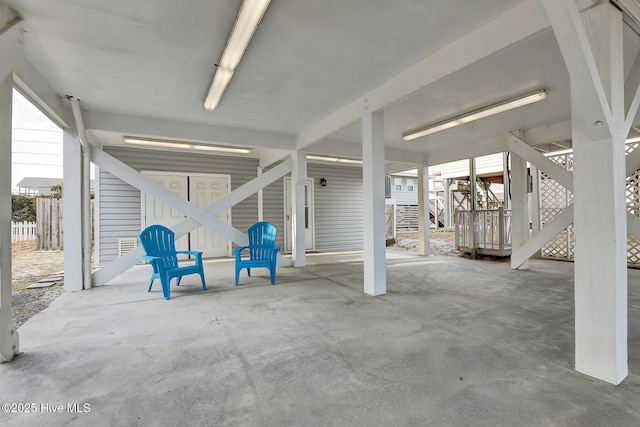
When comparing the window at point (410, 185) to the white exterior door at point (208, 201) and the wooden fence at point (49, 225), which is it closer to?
the white exterior door at point (208, 201)

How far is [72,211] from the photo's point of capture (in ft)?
14.3

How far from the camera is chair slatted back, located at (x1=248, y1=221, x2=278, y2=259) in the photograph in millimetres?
5129

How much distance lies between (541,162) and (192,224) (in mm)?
6356

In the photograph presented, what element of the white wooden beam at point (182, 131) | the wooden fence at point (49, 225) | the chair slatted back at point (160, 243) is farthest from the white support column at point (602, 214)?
the wooden fence at point (49, 225)

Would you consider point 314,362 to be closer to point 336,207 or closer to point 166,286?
point 166,286

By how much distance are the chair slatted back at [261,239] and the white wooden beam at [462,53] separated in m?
2.31

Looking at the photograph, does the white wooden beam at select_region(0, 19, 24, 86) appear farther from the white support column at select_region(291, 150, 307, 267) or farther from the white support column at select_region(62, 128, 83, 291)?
the white support column at select_region(291, 150, 307, 267)

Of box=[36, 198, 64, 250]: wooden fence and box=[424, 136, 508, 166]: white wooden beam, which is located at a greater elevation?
box=[424, 136, 508, 166]: white wooden beam

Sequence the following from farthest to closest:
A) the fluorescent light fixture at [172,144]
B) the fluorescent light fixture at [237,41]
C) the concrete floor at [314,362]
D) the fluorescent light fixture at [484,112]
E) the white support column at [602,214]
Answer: the fluorescent light fixture at [172,144]
the fluorescent light fixture at [484,112]
the fluorescent light fixture at [237,41]
the white support column at [602,214]
the concrete floor at [314,362]

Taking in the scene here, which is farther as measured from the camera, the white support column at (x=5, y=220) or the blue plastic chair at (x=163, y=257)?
the blue plastic chair at (x=163, y=257)

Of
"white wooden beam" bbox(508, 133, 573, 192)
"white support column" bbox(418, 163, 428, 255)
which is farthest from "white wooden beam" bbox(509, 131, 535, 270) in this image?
"white support column" bbox(418, 163, 428, 255)

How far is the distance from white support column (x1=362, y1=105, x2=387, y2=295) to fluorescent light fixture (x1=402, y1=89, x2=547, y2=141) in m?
1.75

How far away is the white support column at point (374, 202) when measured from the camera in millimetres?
3945

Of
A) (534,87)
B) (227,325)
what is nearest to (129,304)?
(227,325)
